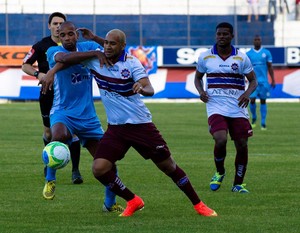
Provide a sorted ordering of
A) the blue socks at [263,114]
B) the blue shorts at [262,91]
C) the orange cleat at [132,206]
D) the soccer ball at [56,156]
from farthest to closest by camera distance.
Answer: the blue shorts at [262,91]
the blue socks at [263,114]
the soccer ball at [56,156]
the orange cleat at [132,206]

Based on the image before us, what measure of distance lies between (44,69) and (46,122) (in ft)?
2.53

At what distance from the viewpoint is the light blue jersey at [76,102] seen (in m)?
11.8

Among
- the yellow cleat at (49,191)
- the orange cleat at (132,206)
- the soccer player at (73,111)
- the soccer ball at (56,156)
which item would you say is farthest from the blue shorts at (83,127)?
the orange cleat at (132,206)

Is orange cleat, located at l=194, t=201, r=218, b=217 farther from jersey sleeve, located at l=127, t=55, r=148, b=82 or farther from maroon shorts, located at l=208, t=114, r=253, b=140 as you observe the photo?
maroon shorts, located at l=208, t=114, r=253, b=140

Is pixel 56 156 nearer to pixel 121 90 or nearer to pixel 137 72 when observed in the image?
pixel 121 90

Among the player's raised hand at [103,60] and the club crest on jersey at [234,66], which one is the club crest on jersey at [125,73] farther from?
the club crest on jersey at [234,66]

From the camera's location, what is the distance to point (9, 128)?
25750 millimetres

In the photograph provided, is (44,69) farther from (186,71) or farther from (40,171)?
(186,71)

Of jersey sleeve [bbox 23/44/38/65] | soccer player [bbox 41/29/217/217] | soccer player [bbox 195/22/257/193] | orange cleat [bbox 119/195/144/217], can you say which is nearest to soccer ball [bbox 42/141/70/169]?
soccer player [bbox 41/29/217/217]

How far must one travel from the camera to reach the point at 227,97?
13.0 meters

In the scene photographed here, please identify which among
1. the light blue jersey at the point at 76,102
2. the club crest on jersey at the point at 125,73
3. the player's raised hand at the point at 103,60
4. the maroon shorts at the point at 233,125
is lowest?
the maroon shorts at the point at 233,125

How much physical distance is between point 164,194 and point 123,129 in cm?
221

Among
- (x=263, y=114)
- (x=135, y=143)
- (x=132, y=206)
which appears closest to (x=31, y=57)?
(x=135, y=143)

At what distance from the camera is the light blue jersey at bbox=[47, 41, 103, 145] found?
11789 mm
